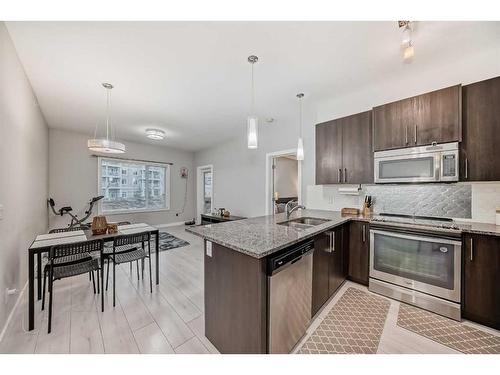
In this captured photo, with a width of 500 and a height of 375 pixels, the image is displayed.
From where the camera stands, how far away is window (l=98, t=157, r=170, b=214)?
5.54 m

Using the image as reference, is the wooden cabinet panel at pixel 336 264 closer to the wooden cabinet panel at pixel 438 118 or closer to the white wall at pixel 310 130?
the white wall at pixel 310 130

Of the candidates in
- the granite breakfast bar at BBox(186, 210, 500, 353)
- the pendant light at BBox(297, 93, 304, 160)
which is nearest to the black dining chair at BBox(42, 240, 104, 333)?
the granite breakfast bar at BBox(186, 210, 500, 353)

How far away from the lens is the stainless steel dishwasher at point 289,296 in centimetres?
128

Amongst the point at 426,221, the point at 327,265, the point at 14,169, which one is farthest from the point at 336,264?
the point at 14,169

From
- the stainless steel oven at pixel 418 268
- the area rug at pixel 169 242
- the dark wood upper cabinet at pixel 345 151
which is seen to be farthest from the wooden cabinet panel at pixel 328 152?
the area rug at pixel 169 242

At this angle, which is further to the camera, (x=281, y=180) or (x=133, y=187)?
(x=133, y=187)

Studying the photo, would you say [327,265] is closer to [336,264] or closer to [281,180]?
[336,264]

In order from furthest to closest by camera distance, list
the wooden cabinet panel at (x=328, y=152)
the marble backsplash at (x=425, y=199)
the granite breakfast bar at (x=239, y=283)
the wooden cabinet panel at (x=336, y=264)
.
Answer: the wooden cabinet panel at (x=328, y=152) → the marble backsplash at (x=425, y=199) → the wooden cabinet panel at (x=336, y=264) → the granite breakfast bar at (x=239, y=283)

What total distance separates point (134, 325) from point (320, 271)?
186cm

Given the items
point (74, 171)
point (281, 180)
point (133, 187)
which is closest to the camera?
point (74, 171)

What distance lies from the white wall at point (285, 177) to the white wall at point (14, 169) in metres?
4.10

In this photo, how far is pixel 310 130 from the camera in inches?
149

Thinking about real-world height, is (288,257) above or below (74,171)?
below
